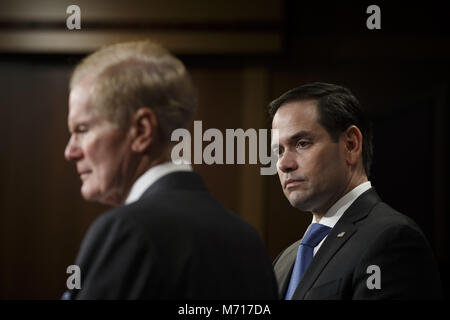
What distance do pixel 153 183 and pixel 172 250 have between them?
0.10 m

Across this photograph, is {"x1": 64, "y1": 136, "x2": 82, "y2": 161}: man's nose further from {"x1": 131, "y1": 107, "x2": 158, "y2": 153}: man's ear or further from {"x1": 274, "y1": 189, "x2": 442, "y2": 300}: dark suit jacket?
{"x1": 274, "y1": 189, "x2": 442, "y2": 300}: dark suit jacket

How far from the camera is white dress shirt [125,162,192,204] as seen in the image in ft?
2.16

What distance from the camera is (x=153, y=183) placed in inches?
26.0

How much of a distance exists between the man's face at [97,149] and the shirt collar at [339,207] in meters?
0.56

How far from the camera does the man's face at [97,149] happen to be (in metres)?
0.67

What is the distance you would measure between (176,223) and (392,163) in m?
0.91

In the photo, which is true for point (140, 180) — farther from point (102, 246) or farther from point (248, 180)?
point (248, 180)

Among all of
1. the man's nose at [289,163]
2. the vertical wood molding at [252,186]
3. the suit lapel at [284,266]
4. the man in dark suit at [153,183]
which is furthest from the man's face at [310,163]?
the man in dark suit at [153,183]

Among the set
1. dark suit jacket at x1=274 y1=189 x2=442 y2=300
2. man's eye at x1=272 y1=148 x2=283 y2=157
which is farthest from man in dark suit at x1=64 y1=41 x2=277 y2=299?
man's eye at x1=272 y1=148 x2=283 y2=157

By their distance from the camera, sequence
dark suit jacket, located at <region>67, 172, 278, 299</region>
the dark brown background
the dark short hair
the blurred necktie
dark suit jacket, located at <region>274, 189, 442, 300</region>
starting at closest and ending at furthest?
dark suit jacket, located at <region>67, 172, 278, 299</region> < dark suit jacket, located at <region>274, 189, 442, 300</region> < the blurred necktie < the dark short hair < the dark brown background

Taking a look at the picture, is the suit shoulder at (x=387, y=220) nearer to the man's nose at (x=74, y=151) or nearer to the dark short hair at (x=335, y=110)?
the dark short hair at (x=335, y=110)

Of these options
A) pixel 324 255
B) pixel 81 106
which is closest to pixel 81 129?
pixel 81 106

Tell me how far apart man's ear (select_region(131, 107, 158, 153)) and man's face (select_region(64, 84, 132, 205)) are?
0.01 m
